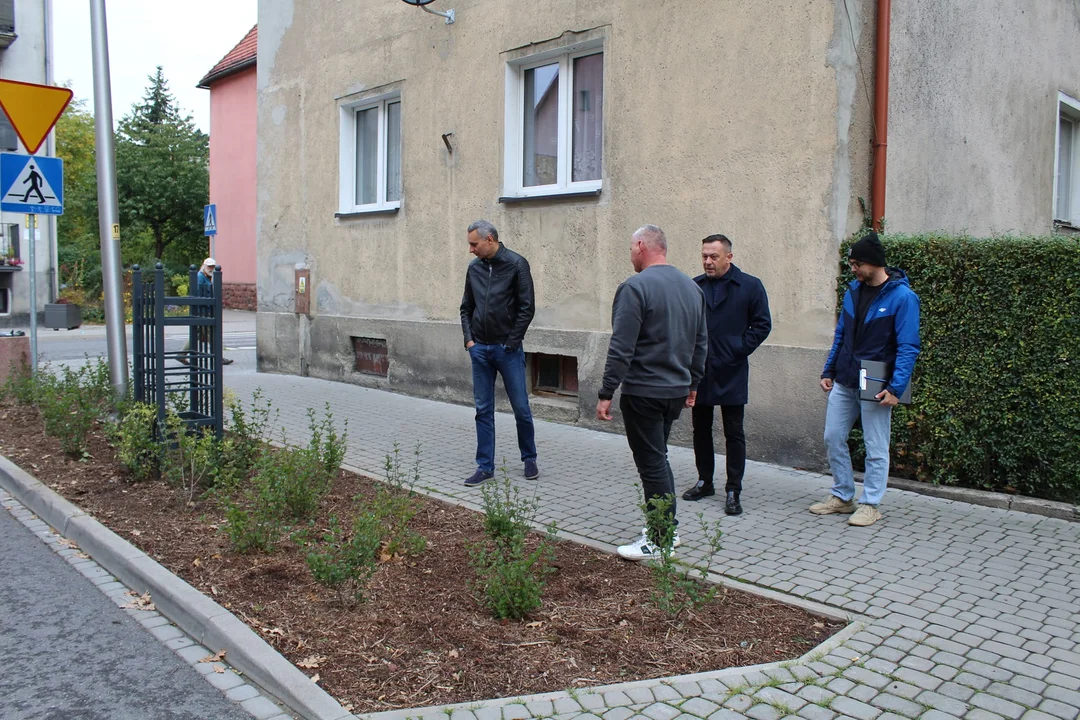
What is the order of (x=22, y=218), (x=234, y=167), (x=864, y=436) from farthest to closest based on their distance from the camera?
(x=234, y=167)
(x=22, y=218)
(x=864, y=436)

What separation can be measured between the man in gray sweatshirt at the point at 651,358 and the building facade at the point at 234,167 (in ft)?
89.2

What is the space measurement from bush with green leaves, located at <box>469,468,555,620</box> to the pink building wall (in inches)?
1079

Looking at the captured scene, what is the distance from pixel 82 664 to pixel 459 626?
5.28 ft

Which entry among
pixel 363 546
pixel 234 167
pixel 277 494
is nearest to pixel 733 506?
pixel 363 546

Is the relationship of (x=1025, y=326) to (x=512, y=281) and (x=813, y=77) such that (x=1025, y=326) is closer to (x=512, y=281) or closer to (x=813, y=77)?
(x=813, y=77)

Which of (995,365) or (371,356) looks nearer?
(995,365)

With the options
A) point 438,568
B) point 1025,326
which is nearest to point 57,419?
point 438,568

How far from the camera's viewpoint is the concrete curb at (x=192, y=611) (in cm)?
341

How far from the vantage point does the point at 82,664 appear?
382cm

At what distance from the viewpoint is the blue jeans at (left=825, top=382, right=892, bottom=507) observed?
563cm

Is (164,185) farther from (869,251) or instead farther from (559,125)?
(869,251)

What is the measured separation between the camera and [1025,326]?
19.6 ft

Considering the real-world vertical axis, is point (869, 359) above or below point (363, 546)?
above

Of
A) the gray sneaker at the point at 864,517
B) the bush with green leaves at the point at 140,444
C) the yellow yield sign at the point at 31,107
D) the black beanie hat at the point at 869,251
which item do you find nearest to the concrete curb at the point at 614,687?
the gray sneaker at the point at 864,517
